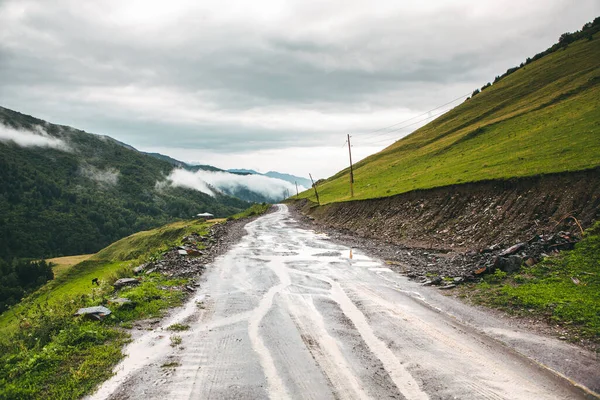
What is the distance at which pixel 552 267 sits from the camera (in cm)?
1347

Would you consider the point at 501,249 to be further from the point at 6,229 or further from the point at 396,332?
the point at 6,229

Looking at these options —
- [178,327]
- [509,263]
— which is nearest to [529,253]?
[509,263]

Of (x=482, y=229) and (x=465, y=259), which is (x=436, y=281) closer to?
(x=465, y=259)

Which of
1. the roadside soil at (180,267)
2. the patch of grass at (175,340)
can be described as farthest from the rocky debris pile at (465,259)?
the roadside soil at (180,267)

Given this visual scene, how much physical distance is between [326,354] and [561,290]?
887 centimetres

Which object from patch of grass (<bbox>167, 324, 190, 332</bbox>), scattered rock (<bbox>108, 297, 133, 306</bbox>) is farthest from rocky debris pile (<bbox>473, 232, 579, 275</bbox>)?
scattered rock (<bbox>108, 297, 133, 306</bbox>)

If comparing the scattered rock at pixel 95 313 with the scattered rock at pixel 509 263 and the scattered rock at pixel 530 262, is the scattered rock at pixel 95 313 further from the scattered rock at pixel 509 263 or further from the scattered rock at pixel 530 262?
the scattered rock at pixel 530 262

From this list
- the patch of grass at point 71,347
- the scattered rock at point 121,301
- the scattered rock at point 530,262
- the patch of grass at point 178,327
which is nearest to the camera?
the patch of grass at point 71,347

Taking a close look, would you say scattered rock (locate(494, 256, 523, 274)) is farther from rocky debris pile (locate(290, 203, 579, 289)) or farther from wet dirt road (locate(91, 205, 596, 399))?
wet dirt road (locate(91, 205, 596, 399))

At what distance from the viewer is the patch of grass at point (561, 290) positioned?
945cm

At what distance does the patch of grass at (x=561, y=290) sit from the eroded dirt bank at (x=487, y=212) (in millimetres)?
4165

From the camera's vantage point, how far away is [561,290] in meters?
11.4

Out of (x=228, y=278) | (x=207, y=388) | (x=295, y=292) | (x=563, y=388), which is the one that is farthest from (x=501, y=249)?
(x=207, y=388)

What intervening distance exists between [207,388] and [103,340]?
14.6 feet
